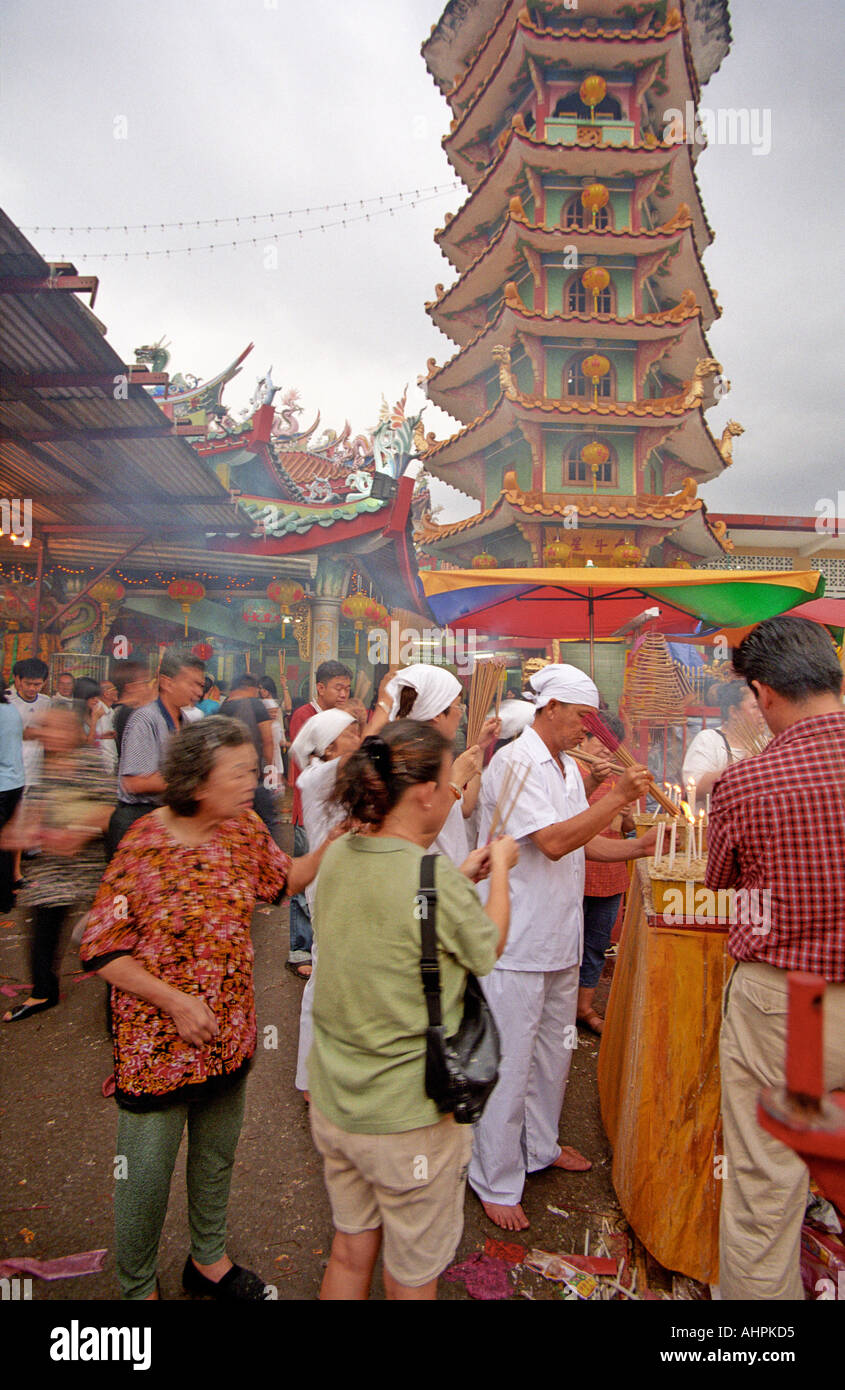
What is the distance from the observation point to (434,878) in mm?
1427

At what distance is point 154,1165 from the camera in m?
1.68

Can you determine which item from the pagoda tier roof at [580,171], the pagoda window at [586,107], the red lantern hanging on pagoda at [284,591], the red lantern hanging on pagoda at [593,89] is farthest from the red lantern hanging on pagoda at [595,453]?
the pagoda window at [586,107]

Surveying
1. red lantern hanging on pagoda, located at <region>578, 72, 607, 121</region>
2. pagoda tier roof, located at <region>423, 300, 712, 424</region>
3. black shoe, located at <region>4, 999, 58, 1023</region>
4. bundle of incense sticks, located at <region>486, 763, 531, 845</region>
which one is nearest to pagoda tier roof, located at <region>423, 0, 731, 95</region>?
red lantern hanging on pagoda, located at <region>578, 72, 607, 121</region>

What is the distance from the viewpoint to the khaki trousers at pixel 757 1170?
1715 mm

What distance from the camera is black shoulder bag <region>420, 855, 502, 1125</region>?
1.41 m

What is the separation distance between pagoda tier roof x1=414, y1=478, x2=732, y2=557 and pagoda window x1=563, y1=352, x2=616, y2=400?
5.88ft

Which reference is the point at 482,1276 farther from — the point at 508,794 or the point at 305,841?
the point at 305,841

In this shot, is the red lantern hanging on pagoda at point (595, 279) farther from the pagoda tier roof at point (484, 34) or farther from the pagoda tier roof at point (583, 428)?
the pagoda tier roof at point (484, 34)

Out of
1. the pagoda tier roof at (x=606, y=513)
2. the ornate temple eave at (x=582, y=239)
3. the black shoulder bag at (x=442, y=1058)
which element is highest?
the ornate temple eave at (x=582, y=239)

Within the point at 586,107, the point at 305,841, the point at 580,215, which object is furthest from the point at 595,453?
the point at 305,841

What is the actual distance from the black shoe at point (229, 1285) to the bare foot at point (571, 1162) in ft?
3.95

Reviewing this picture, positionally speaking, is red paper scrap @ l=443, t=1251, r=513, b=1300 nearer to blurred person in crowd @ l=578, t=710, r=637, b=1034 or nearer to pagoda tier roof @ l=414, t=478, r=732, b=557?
blurred person in crowd @ l=578, t=710, r=637, b=1034
